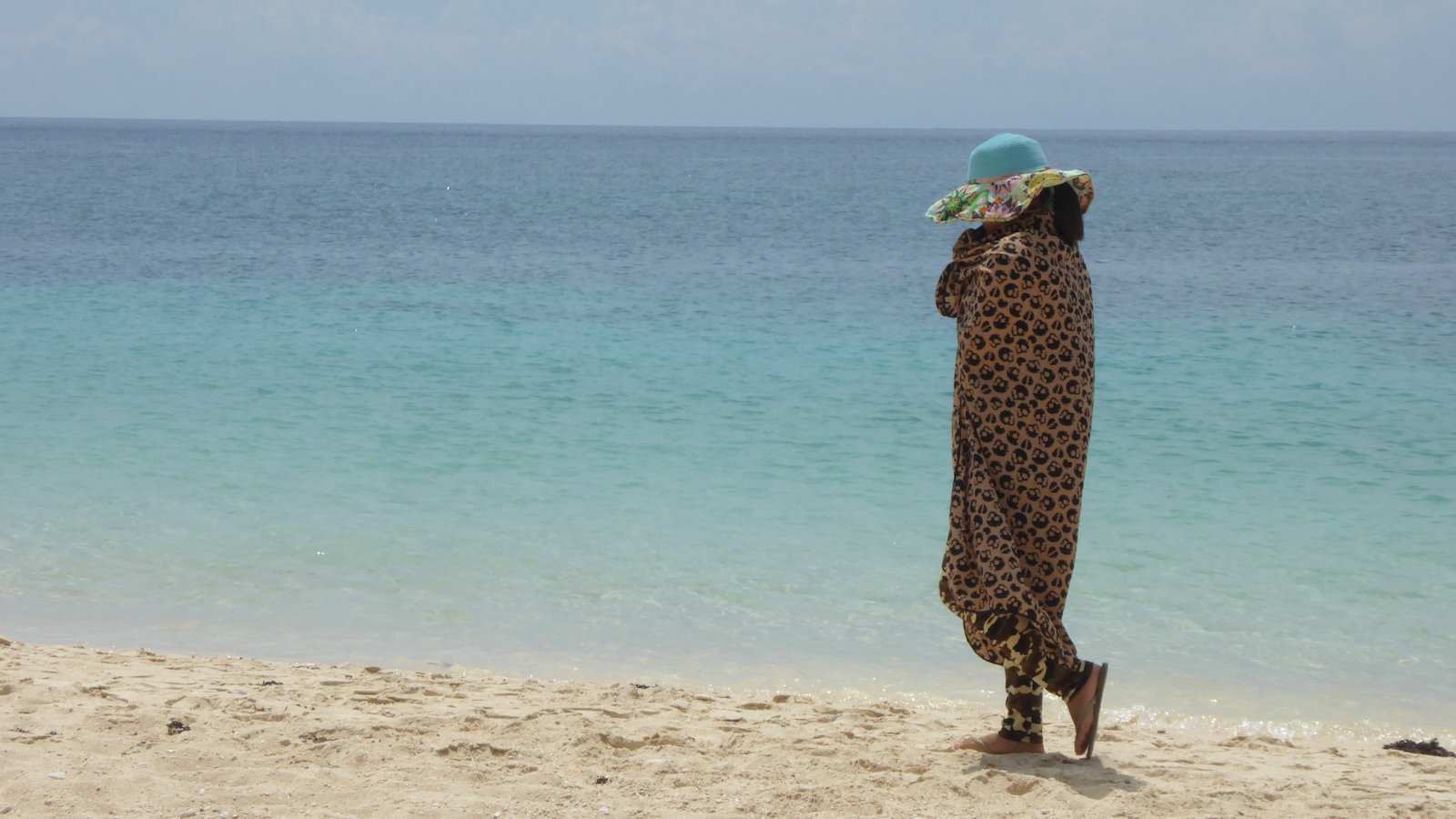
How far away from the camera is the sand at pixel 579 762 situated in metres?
3.41

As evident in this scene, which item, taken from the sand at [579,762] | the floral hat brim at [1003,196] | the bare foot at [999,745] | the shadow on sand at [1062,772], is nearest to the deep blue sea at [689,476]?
the sand at [579,762]

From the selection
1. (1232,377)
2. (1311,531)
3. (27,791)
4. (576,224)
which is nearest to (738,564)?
(1311,531)

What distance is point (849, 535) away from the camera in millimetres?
7379

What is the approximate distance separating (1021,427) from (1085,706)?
0.74m

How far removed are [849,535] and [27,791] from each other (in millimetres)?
4610

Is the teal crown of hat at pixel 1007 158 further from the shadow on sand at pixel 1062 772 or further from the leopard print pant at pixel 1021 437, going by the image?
the shadow on sand at pixel 1062 772

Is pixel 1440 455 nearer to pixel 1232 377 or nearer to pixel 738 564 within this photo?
pixel 1232 377

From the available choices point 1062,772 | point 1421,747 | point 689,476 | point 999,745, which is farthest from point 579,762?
point 689,476

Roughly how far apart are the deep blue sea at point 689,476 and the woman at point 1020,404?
182 cm

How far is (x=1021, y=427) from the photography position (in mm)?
3566

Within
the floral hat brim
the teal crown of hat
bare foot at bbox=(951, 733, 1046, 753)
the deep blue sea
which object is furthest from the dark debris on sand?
the teal crown of hat

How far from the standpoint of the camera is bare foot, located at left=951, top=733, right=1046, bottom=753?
3.82 m

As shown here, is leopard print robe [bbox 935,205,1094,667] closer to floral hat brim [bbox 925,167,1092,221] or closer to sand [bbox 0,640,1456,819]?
floral hat brim [bbox 925,167,1092,221]

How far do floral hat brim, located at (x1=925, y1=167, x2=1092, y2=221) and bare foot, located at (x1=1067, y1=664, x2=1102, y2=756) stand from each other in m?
1.15
